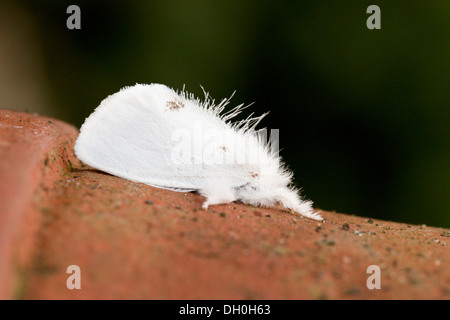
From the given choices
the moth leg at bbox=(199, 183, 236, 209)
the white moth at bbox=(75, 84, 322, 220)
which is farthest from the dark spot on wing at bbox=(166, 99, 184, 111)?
the moth leg at bbox=(199, 183, 236, 209)

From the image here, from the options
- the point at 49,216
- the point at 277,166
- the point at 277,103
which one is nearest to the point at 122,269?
the point at 49,216

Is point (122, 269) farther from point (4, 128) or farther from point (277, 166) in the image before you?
point (277, 166)

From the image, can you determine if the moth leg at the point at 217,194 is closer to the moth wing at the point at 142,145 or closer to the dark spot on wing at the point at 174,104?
the moth wing at the point at 142,145

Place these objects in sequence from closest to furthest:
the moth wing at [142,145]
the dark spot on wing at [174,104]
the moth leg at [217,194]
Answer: the moth leg at [217,194] < the moth wing at [142,145] < the dark spot on wing at [174,104]

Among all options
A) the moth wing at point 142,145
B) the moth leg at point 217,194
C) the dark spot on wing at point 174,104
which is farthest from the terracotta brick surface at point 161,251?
the dark spot on wing at point 174,104

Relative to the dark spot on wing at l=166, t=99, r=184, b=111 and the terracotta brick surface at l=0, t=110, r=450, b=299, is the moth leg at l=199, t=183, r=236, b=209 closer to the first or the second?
the terracotta brick surface at l=0, t=110, r=450, b=299
